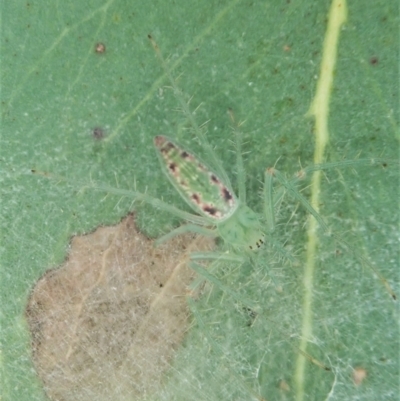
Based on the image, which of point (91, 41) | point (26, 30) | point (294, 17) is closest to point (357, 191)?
point (294, 17)

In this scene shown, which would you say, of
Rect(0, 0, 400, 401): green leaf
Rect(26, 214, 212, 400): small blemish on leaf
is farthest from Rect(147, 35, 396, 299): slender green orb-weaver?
Rect(26, 214, 212, 400): small blemish on leaf

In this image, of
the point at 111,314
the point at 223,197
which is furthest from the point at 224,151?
the point at 111,314

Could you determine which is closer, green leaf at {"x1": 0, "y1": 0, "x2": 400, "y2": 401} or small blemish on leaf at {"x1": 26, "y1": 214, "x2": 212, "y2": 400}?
green leaf at {"x1": 0, "y1": 0, "x2": 400, "y2": 401}

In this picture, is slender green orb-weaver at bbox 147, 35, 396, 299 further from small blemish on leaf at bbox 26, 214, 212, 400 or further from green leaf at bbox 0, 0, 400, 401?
small blemish on leaf at bbox 26, 214, 212, 400

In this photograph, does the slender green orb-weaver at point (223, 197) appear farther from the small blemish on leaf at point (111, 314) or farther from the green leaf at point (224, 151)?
the small blemish on leaf at point (111, 314)

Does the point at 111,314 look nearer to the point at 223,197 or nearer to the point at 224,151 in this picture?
the point at 223,197

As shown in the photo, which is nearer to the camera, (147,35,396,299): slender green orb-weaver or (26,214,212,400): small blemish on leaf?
(147,35,396,299): slender green orb-weaver

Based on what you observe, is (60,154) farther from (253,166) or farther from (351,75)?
(351,75)

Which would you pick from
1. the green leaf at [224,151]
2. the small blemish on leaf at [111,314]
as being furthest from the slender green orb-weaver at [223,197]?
the small blemish on leaf at [111,314]
